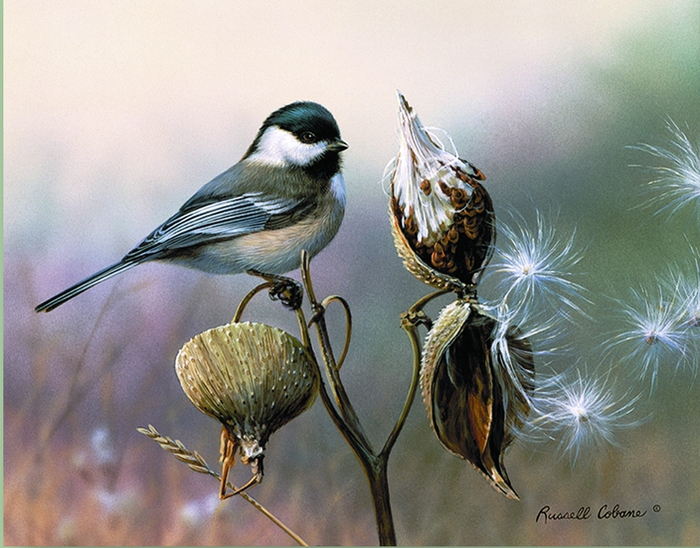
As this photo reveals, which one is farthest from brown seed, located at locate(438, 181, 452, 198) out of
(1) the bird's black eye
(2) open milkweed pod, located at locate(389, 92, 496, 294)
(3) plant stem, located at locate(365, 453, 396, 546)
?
(3) plant stem, located at locate(365, 453, 396, 546)

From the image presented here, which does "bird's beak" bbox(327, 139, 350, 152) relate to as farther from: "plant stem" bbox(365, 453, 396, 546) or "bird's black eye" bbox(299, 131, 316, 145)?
"plant stem" bbox(365, 453, 396, 546)

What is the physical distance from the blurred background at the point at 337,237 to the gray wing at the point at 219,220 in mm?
36

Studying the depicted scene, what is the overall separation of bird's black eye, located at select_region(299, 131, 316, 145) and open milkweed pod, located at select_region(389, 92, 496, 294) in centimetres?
17

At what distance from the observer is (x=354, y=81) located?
134 centimetres

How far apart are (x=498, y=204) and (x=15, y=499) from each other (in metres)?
1.04

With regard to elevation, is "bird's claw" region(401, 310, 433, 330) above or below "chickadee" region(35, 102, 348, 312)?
below

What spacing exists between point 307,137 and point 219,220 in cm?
22

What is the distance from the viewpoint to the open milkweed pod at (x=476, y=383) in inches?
47.2

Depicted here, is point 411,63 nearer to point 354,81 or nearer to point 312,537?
point 354,81

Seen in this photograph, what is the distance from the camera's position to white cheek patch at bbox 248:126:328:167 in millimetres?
1299

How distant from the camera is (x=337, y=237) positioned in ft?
4.30

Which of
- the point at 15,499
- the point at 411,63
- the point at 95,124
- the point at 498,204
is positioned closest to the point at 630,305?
the point at 498,204
